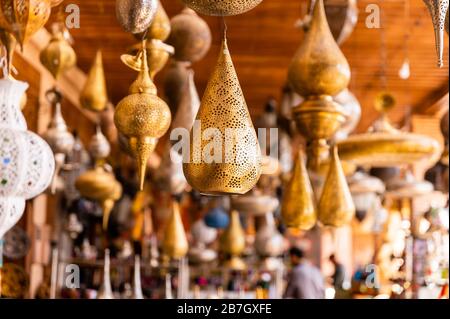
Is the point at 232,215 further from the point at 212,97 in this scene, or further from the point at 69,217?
the point at 212,97

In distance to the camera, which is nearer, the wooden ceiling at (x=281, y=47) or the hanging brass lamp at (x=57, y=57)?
the hanging brass lamp at (x=57, y=57)

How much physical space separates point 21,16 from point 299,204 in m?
1.59

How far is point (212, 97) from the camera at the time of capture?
6.55ft

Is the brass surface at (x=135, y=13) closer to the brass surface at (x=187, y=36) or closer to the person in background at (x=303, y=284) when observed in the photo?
the brass surface at (x=187, y=36)

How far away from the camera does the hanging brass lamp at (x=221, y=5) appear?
1.82 meters

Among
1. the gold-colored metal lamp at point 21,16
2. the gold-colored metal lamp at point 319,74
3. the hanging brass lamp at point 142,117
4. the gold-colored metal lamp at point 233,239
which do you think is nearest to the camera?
the gold-colored metal lamp at point 21,16

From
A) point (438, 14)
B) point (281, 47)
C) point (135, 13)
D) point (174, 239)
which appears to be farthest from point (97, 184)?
point (438, 14)

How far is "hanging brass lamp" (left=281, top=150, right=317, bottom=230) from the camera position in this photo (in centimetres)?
346

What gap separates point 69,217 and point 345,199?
12.6 feet

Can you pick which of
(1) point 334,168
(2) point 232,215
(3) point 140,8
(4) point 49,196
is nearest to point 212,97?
(3) point 140,8

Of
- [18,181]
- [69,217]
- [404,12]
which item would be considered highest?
[404,12]

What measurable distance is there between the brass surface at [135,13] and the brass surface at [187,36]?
104 centimetres

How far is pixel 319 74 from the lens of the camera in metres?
2.79

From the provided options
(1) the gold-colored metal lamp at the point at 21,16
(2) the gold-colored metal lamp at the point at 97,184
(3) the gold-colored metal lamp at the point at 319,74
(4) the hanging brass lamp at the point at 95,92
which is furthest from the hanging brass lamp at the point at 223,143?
(2) the gold-colored metal lamp at the point at 97,184
